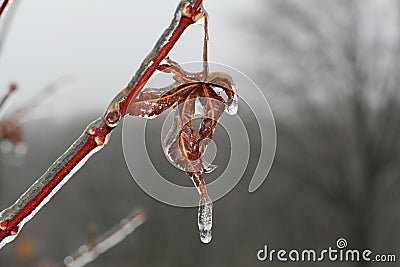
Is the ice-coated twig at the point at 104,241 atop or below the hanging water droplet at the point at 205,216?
atop

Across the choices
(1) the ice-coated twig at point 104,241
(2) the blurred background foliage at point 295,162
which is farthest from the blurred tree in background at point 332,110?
(1) the ice-coated twig at point 104,241

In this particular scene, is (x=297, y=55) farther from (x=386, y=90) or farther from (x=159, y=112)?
(x=159, y=112)

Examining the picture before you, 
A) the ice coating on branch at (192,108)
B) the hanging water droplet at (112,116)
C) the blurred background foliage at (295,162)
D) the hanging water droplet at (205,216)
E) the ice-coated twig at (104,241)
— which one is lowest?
the hanging water droplet at (205,216)

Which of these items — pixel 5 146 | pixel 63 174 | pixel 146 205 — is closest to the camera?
pixel 63 174

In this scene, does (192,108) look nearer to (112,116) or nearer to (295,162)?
(112,116)

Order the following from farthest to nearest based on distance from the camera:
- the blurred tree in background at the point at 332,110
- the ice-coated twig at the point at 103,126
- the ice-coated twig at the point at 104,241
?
the blurred tree in background at the point at 332,110 → the ice-coated twig at the point at 104,241 → the ice-coated twig at the point at 103,126

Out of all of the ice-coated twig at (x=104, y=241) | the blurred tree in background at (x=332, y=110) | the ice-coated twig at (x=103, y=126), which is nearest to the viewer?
the ice-coated twig at (x=103, y=126)

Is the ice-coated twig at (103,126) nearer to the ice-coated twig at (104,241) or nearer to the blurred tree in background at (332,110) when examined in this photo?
the ice-coated twig at (104,241)

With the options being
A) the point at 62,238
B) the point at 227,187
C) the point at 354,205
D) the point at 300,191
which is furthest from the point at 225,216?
the point at 227,187
